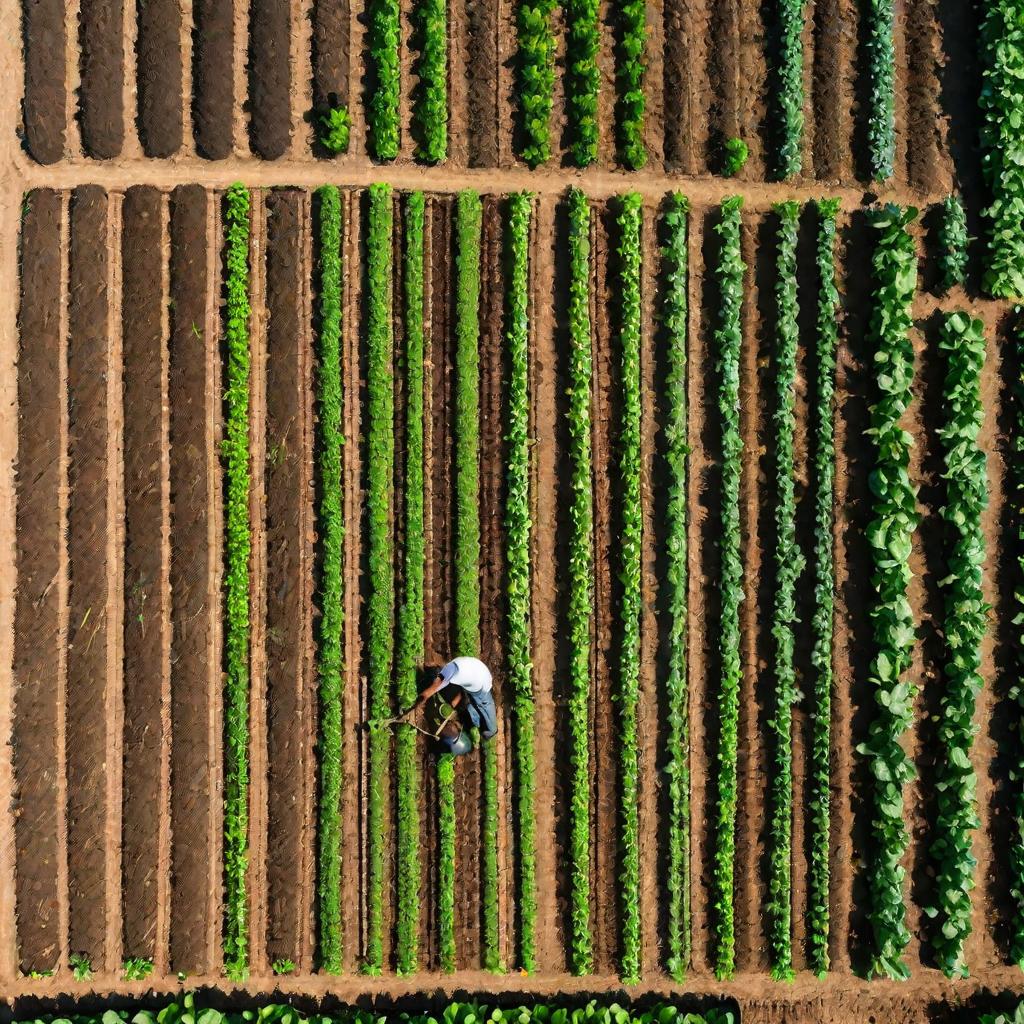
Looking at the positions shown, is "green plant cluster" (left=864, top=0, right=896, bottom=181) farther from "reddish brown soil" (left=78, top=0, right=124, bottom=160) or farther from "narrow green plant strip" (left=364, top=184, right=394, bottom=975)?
"reddish brown soil" (left=78, top=0, right=124, bottom=160)

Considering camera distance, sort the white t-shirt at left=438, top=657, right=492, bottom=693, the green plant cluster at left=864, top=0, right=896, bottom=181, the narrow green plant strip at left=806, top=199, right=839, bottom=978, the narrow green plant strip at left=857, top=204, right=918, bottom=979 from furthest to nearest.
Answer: the green plant cluster at left=864, top=0, right=896, bottom=181, the narrow green plant strip at left=806, top=199, right=839, bottom=978, the narrow green plant strip at left=857, top=204, right=918, bottom=979, the white t-shirt at left=438, top=657, right=492, bottom=693

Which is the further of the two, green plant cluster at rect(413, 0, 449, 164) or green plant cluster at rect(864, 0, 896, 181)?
green plant cluster at rect(864, 0, 896, 181)

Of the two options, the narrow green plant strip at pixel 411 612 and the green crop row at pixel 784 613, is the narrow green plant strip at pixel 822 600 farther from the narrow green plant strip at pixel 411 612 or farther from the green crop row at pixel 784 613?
the narrow green plant strip at pixel 411 612

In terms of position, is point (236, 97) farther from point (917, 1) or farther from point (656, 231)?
point (917, 1)

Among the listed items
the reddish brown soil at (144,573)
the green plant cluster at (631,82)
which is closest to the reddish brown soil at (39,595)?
the reddish brown soil at (144,573)

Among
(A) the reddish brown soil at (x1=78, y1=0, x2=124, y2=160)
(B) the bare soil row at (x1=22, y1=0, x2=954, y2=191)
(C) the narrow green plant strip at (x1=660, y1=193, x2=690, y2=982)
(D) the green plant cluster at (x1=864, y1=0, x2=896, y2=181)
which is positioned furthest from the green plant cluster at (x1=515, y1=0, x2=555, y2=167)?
(A) the reddish brown soil at (x1=78, y1=0, x2=124, y2=160)

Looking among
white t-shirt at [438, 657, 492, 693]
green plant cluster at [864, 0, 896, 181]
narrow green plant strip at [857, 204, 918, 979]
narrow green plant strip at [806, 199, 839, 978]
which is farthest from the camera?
green plant cluster at [864, 0, 896, 181]
